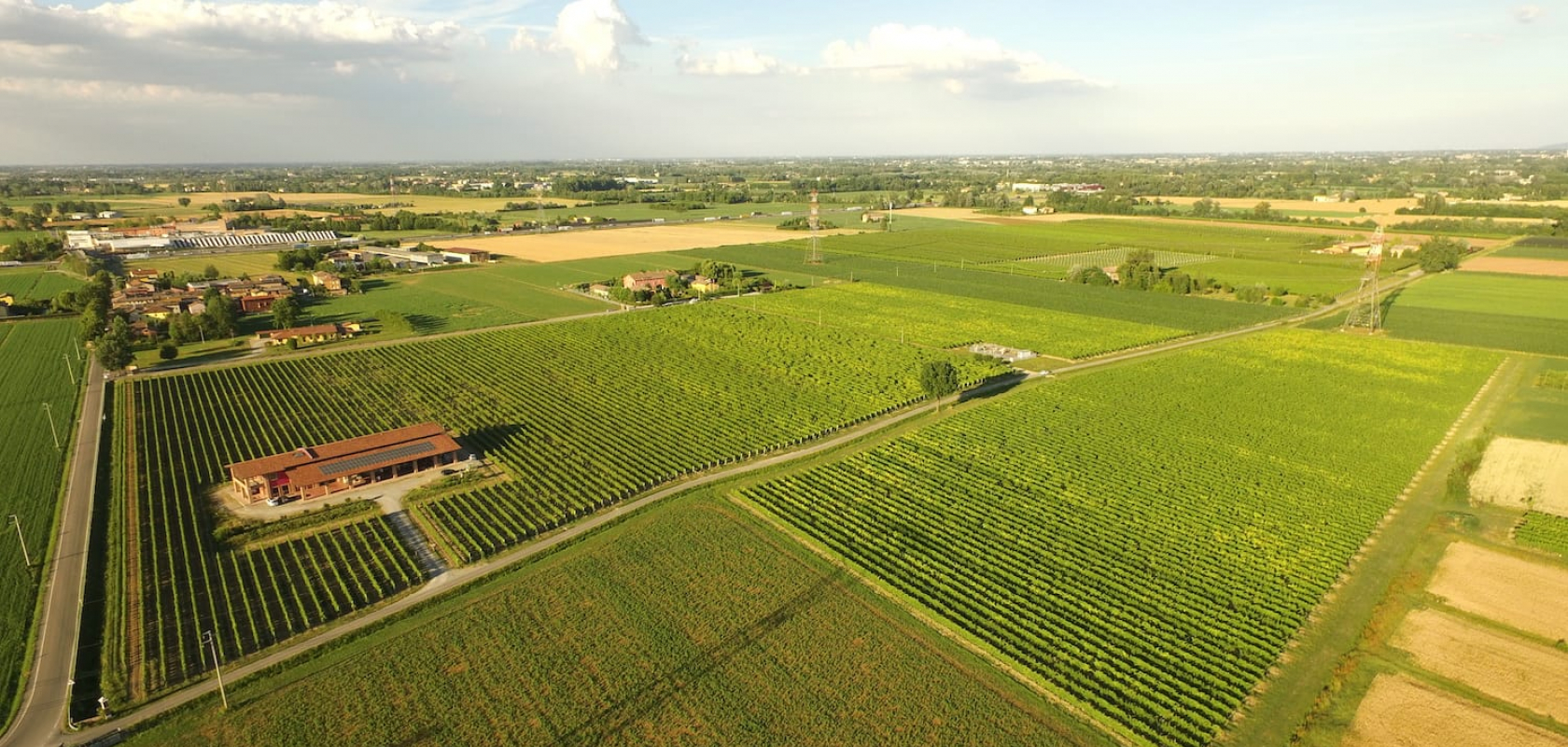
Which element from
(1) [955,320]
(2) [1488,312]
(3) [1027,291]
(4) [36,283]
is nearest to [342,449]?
(1) [955,320]

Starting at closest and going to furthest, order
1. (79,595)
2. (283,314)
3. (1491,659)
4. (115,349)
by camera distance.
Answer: (1491,659)
(79,595)
(115,349)
(283,314)

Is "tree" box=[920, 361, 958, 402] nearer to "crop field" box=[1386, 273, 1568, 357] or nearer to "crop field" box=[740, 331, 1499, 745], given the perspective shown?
"crop field" box=[740, 331, 1499, 745]

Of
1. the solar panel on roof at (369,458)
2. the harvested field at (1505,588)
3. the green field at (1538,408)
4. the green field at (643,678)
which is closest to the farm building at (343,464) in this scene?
the solar panel on roof at (369,458)

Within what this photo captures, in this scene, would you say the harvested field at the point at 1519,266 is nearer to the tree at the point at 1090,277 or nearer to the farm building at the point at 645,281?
the tree at the point at 1090,277

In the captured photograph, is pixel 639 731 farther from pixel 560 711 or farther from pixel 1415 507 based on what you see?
pixel 1415 507

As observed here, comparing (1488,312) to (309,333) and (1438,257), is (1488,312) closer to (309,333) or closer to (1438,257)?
(1438,257)

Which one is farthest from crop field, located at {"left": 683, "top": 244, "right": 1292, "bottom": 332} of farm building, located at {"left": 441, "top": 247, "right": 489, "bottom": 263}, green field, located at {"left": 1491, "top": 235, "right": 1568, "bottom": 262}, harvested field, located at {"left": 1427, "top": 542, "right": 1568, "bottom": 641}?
green field, located at {"left": 1491, "top": 235, "right": 1568, "bottom": 262}

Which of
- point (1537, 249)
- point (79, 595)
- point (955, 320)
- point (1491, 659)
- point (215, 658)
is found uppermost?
point (1537, 249)
